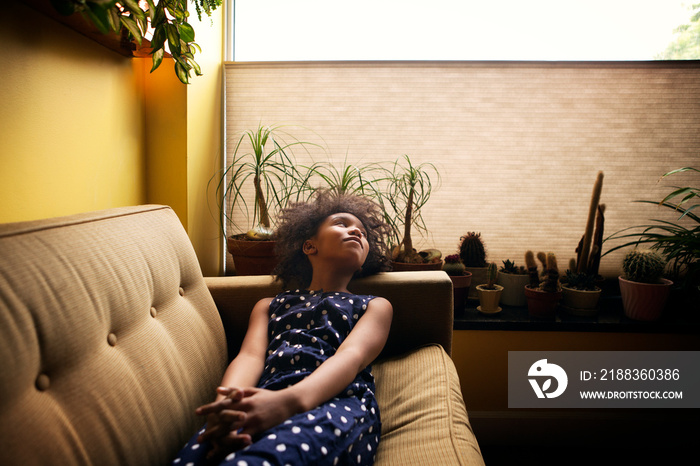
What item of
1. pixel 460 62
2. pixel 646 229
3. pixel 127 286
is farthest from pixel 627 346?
pixel 127 286

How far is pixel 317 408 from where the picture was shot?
0.90 metres

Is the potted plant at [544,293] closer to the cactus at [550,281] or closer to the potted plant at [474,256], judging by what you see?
the cactus at [550,281]

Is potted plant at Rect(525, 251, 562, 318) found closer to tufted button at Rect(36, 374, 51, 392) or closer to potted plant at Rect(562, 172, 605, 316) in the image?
potted plant at Rect(562, 172, 605, 316)

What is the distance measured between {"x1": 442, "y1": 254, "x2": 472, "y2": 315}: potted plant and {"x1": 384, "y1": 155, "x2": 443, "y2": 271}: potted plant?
4cm

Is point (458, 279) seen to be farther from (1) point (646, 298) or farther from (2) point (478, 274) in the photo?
(1) point (646, 298)

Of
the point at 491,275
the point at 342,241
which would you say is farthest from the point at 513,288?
the point at 342,241

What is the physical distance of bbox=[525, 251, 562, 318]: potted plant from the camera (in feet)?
5.82

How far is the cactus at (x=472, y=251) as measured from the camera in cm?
194

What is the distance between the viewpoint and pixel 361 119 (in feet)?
6.80

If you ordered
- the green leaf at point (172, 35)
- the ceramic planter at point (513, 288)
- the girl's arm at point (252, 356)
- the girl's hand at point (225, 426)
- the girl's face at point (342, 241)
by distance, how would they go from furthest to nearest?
1. the ceramic planter at point (513, 288)
2. the girl's face at point (342, 241)
3. the green leaf at point (172, 35)
4. the girl's arm at point (252, 356)
5. the girl's hand at point (225, 426)

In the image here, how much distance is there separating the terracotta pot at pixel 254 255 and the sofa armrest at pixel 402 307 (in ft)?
1.07

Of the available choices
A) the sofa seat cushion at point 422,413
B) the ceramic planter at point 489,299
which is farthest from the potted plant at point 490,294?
the sofa seat cushion at point 422,413

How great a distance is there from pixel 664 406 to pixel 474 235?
1028 millimetres

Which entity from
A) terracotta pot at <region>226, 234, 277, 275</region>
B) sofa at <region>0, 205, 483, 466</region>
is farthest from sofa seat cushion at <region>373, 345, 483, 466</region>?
terracotta pot at <region>226, 234, 277, 275</region>
